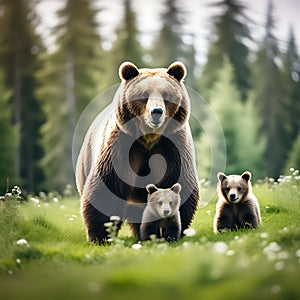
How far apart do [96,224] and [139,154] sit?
113 centimetres

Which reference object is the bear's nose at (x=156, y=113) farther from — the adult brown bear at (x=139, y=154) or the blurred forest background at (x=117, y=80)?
the blurred forest background at (x=117, y=80)

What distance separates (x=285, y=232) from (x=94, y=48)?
28886mm

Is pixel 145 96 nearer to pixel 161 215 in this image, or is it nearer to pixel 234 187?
pixel 161 215

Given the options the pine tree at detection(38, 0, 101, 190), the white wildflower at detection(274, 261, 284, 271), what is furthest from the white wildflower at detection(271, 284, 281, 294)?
the pine tree at detection(38, 0, 101, 190)

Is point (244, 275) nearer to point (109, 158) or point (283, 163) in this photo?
point (109, 158)

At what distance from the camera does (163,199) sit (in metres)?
8.39

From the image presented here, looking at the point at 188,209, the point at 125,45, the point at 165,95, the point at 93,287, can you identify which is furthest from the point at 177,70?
the point at 125,45

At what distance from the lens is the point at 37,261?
7195mm

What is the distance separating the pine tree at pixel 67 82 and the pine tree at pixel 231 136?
670cm

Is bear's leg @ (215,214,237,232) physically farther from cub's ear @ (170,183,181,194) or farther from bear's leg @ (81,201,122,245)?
bear's leg @ (81,201,122,245)

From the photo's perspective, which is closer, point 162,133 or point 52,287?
point 52,287

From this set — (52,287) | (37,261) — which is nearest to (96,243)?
(37,261)

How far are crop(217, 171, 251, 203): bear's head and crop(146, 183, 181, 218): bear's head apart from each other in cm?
79

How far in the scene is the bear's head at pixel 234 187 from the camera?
29.1 ft
